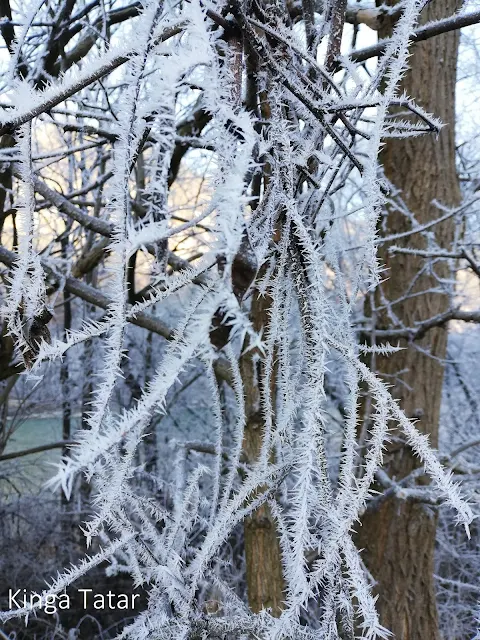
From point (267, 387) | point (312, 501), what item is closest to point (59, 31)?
point (267, 387)

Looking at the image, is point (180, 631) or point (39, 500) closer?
point (180, 631)

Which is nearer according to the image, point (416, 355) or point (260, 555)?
point (260, 555)

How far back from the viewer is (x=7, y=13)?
1.53 m

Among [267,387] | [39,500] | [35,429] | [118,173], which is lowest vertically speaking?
[39,500]

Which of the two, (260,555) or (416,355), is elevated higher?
(416,355)

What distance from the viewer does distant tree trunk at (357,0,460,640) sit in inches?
65.0

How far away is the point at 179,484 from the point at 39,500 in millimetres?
2635

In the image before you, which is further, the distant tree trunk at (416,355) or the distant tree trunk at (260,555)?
the distant tree trunk at (416,355)

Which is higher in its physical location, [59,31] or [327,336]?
[59,31]

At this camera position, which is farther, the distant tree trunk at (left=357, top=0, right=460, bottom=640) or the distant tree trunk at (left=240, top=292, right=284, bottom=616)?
the distant tree trunk at (left=357, top=0, right=460, bottom=640)

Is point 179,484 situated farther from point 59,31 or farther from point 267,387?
point 59,31

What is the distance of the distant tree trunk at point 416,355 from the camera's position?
1.65 m

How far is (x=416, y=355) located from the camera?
1697 mm

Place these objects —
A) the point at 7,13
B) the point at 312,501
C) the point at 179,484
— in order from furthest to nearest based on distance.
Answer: the point at 7,13 → the point at 179,484 → the point at 312,501
